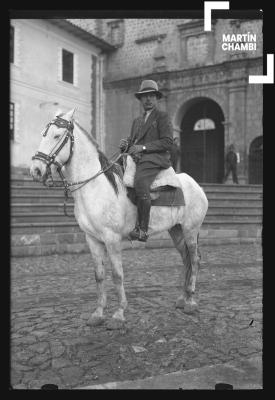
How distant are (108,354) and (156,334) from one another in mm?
727

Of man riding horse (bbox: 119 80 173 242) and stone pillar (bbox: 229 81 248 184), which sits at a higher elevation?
stone pillar (bbox: 229 81 248 184)

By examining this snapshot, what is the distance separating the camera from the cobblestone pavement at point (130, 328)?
3.55 meters

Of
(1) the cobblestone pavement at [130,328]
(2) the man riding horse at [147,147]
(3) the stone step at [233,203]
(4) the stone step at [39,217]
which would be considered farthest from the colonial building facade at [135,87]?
(2) the man riding horse at [147,147]

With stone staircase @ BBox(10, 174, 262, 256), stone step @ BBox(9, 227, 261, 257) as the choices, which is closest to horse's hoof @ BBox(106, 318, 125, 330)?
stone step @ BBox(9, 227, 261, 257)

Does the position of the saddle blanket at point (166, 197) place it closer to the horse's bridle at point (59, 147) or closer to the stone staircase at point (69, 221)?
the horse's bridle at point (59, 147)

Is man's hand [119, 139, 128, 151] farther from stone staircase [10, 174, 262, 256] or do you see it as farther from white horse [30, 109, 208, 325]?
stone staircase [10, 174, 262, 256]

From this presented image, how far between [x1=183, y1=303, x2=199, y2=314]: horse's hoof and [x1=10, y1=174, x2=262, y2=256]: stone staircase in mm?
5619

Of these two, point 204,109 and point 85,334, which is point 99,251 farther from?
point 204,109

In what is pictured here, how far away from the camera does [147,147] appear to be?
476 cm

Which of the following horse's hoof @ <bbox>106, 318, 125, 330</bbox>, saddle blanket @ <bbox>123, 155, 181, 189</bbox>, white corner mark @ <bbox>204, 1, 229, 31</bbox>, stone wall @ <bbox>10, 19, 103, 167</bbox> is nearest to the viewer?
white corner mark @ <bbox>204, 1, 229, 31</bbox>

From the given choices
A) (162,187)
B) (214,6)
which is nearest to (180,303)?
(162,187)

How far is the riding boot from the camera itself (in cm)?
463
